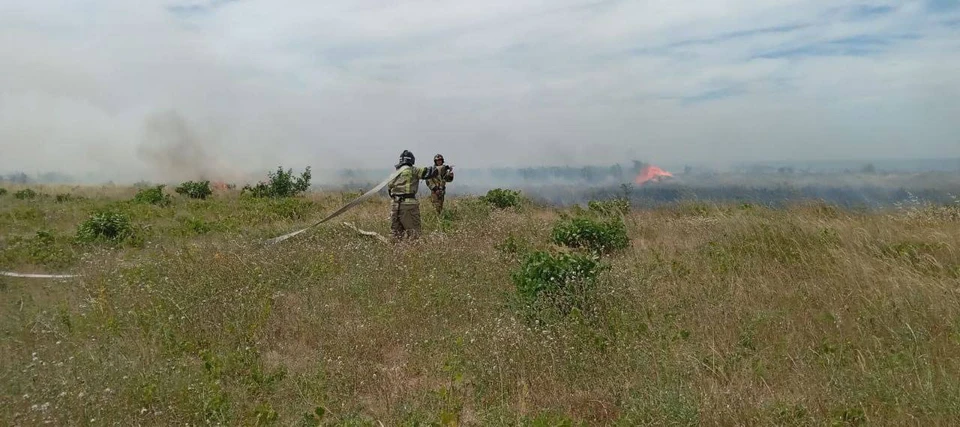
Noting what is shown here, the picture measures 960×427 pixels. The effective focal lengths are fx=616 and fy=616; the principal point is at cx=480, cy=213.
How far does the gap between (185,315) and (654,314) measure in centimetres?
413

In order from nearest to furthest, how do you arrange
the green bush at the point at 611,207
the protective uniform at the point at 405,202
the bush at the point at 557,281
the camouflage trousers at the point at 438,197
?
the bush at the point at 557,281 → the protective uniform at the point at 405,202 → the green bush at the point at 611,207 → the camouflage trousers at the point at 438,197

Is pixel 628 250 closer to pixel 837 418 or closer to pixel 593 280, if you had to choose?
pixel 593 280

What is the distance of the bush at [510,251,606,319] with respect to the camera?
5.33 m

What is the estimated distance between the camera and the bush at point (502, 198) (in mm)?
14859

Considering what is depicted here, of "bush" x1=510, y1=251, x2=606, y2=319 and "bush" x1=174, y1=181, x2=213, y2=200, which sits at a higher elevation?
"bush" x1=174, y1=181, x2=213, y2=200

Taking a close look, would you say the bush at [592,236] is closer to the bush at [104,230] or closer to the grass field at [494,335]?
the grass field at [494,335]

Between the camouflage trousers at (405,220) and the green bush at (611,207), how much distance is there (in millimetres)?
4326

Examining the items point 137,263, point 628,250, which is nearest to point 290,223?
point 137,263

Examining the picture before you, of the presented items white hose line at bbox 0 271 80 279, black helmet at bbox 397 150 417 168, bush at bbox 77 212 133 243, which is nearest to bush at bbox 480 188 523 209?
black helmet at bbox 397 150 417 168

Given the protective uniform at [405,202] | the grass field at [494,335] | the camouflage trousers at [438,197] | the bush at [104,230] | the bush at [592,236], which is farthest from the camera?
the camouflage trousers at [438,197]

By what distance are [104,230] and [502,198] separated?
8314 millimetres

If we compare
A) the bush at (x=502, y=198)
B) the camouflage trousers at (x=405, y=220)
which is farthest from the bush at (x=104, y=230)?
the bush at (x=502, y=198)

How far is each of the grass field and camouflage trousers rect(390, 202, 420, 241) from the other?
1338mm

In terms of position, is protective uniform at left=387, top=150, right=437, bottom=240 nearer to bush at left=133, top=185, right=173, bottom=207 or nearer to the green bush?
the green bush
